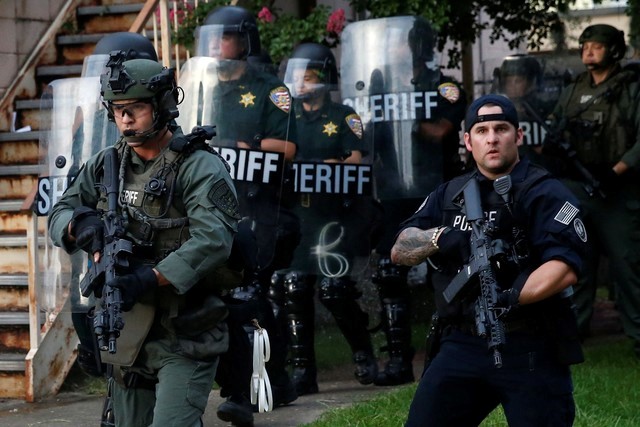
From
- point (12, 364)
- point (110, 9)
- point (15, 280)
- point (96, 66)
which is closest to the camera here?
point (96, 66)

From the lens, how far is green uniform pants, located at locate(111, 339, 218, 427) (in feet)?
15.3

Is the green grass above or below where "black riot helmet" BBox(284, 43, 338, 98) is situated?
below

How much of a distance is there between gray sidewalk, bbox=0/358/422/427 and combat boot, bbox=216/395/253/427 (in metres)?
0.30

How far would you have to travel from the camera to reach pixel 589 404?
274 inches

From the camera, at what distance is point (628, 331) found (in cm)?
841

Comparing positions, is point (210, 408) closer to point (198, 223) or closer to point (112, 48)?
point (112, 48)

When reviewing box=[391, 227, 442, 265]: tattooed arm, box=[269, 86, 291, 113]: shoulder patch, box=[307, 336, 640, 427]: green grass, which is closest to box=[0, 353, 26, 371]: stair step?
box=[307, 336, 640, 427]: green grass

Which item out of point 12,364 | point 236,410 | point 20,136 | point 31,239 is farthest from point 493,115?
point 20,136

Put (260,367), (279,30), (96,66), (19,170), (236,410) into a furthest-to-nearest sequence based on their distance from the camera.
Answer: (19,170) → (279,30) → (96,66) → (236,410) → (260,367)

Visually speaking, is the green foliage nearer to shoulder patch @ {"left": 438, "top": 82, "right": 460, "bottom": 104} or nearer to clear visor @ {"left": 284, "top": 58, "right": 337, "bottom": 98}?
clear visor @ {"left": 284, "top": 58, "right": 337, "bottom": 98}

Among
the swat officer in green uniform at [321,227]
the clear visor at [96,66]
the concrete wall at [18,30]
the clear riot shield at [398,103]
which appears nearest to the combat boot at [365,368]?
the swat officer in green uniform at [321,227]

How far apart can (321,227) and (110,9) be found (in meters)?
4.39

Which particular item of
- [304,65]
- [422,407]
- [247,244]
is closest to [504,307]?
[422,407]

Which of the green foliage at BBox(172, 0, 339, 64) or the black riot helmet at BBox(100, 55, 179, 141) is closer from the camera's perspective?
the black riot helmet at BBox(100, 55, 179, 141)
